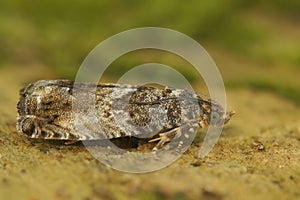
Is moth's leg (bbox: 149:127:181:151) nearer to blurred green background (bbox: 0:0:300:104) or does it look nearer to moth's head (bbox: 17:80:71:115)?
moth's head (bbox: 17:80:71:115)

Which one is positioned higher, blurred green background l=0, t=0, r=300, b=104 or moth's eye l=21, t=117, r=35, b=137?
blurred green background l=0, t=0, r=300, b=104

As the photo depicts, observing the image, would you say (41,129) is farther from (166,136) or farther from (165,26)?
(165,26)

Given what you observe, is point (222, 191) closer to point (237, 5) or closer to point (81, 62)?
point (81, 62)

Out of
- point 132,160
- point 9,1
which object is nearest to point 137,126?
point 132,160

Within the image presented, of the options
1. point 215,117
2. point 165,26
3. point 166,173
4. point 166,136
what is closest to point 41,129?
point 166,136

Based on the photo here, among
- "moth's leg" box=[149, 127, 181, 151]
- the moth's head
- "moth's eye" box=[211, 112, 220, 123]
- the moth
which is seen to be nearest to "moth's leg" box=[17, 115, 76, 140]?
the moth
